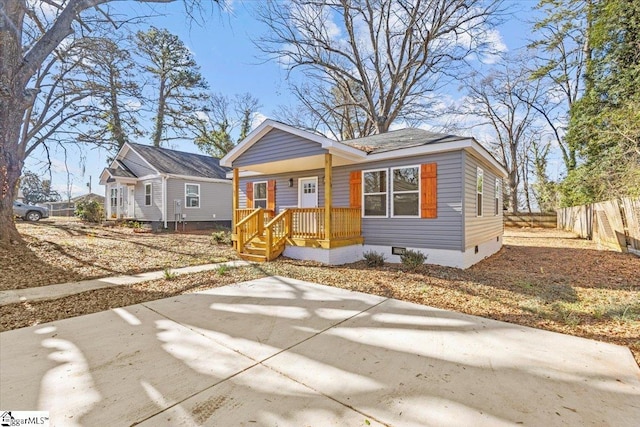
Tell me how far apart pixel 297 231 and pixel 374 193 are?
8.11 feet

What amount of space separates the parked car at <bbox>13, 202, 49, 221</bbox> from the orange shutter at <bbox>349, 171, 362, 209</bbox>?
21.0 metres

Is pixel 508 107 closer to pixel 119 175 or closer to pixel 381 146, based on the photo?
pixel 381 146

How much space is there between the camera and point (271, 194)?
1080 cm

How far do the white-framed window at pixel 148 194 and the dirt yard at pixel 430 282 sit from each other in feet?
25.2

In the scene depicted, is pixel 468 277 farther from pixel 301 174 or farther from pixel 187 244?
pixel 187 244

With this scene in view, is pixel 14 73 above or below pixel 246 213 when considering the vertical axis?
above

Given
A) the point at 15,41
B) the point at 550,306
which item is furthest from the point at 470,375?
the point at 15,41

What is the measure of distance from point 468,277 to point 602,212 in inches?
373

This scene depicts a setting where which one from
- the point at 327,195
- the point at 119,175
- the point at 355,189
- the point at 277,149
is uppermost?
the point at 119,175

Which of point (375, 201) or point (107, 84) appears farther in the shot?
point (107, 84)

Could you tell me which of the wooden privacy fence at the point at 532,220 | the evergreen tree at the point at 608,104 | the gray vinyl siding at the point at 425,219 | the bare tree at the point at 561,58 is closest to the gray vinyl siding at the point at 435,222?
the gray vinyl siding at the point at 425,219

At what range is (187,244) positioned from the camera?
34.1 ft

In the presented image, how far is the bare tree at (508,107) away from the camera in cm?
2225

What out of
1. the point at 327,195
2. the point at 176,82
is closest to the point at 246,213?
the point at 327,195
